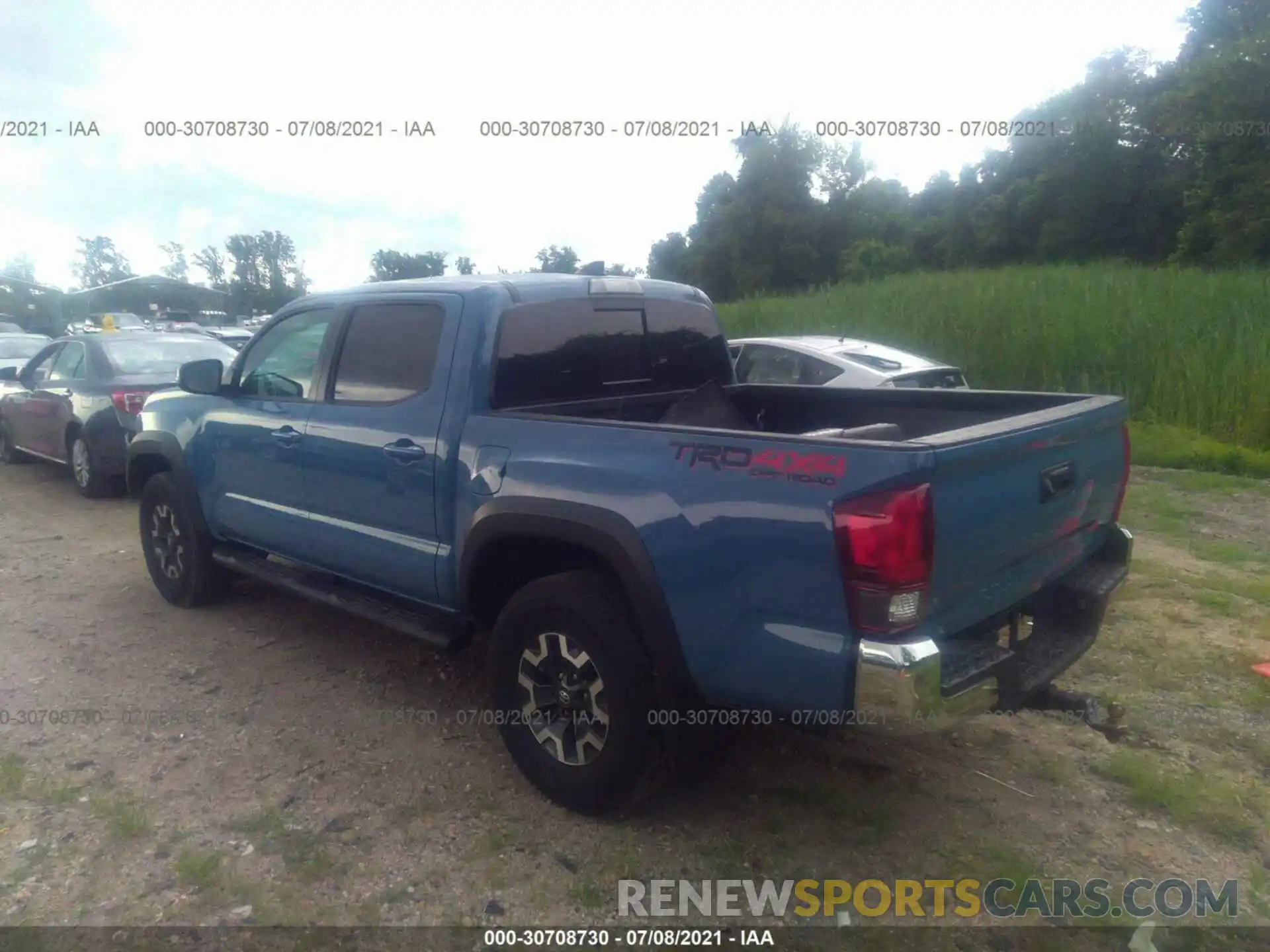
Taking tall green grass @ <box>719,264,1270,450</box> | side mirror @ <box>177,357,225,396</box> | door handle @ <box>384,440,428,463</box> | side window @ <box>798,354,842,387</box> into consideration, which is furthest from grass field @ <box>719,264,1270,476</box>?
side mirror @ <box>177,357,225,396</box>

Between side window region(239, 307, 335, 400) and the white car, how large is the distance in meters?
5.03

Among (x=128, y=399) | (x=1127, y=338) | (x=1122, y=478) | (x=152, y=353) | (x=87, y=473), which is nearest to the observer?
(x=1122, y=478)

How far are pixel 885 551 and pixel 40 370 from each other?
9.71 m

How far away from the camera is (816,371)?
8984 mm

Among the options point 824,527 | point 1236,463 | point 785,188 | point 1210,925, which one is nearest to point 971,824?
point 1210,925

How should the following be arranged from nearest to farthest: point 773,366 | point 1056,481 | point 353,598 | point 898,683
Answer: point 898,683, point 1056,481, point 353,598, point 773,366

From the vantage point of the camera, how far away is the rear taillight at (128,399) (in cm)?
805

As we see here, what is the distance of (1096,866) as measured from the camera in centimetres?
311

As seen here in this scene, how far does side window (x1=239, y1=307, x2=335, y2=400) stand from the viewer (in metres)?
4.53

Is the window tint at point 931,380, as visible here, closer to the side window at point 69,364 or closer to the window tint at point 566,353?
the window tint at point 566,353

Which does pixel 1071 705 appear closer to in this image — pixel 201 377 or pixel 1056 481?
pixel 1056 481

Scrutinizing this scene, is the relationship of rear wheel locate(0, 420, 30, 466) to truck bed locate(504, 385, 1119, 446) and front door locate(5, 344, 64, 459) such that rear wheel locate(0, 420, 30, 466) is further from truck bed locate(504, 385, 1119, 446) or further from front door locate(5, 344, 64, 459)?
truck bed locate(504, 385, 1119, 446)

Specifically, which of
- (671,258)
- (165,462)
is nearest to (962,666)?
(165,462)

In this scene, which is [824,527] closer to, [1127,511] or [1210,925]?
[1210,925]
